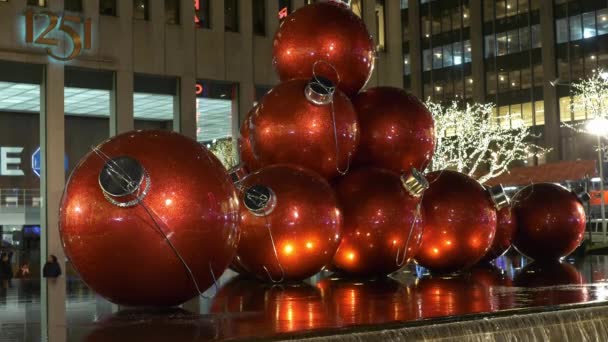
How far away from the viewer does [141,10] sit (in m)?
26.5

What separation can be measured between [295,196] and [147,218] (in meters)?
1.86

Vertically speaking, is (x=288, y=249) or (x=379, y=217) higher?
(x=379, y=217)

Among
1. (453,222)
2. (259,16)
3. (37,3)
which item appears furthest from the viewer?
(259,16)

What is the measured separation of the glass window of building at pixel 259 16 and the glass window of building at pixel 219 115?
255 cm

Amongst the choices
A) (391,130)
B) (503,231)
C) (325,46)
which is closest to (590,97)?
(503,231)

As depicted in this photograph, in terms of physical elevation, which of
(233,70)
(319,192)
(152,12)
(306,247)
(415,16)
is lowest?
(306,247)

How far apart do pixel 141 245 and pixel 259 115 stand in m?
2.57

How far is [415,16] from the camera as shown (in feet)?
234

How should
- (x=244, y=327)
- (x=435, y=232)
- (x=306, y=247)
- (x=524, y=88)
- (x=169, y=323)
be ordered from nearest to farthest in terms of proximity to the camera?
(x=244, y=327) < (x=169, y=323) < (x=306, y=247) < (x=435, y=232) < (x=524, y=88)

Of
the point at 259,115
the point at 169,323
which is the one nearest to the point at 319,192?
the point at 259,115

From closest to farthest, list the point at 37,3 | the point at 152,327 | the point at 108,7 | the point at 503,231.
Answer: the point at 152,327 → the point at 503,231 → the point at 37,3 → the point at 108,7

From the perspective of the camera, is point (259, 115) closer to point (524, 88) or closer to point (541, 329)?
point (541, 329)

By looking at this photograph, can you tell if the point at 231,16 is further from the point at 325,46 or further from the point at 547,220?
the point at 325,46

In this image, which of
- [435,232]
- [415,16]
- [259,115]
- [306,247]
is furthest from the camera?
[415,16]
